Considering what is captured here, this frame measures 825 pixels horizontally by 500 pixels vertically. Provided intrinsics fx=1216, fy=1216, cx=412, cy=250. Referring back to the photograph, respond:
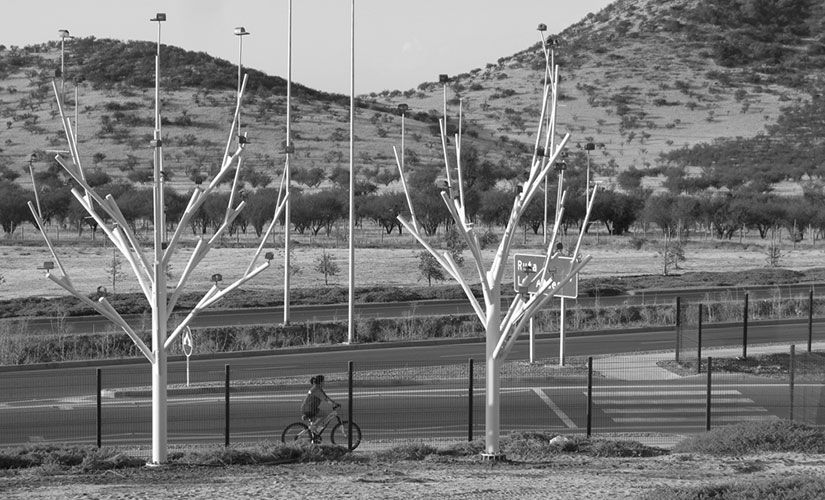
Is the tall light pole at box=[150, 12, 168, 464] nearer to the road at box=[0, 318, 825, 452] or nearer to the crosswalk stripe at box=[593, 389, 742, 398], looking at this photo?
the road at box=[0, 318, 825, 452]

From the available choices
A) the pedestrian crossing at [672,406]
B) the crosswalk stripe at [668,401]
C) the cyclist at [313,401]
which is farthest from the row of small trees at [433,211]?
the cyclist at [313,401]

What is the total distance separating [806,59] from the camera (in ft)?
463

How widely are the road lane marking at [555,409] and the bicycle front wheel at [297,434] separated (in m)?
4.75

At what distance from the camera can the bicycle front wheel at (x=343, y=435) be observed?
18.3 meters

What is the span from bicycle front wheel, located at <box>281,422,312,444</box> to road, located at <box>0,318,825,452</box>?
0.92 metres

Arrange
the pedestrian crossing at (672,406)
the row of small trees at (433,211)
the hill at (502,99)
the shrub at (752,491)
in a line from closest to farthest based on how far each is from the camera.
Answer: the shrub at (752,491) < the pedestrian crossing at (672,406) < the row of small trees at (433,211) < the hill at (502,99)

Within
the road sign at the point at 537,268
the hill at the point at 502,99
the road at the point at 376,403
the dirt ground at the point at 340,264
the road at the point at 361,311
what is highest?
the hill at the point at 502,99

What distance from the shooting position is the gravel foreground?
14.1 m

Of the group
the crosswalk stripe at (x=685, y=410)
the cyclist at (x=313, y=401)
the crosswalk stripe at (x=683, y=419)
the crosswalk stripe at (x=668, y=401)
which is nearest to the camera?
the cyclist at (x=313, y=401)

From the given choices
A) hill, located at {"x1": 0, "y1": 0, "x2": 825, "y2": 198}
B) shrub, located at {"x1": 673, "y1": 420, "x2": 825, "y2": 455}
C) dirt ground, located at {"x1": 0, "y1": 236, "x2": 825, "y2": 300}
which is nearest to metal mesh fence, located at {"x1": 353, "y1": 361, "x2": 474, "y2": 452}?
shrub, located at {"x1": 673, "y1": 420, "x2": 825, "y2": 455}

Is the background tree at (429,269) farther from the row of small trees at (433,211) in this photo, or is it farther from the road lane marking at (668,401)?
the row of small trees at (433,211)

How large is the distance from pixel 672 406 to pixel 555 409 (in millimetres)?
2303

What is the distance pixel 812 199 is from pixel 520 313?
73.4 meters

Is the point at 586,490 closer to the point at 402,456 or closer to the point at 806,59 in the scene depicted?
the point at 402,456
